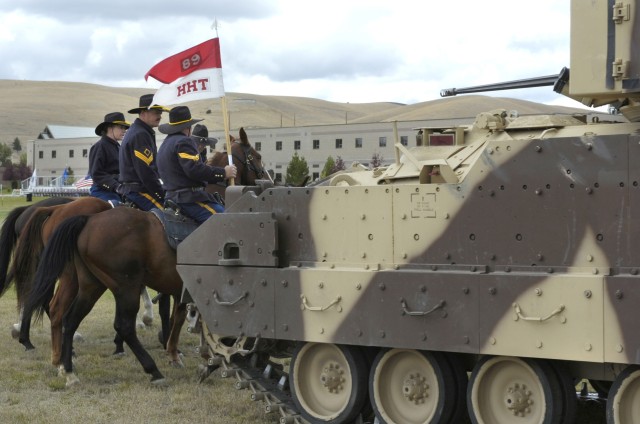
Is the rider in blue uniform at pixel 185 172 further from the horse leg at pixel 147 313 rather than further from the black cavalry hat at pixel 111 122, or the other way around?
the horse leg at pixel 147 313

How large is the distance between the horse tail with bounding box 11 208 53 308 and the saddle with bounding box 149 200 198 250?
1.82 m

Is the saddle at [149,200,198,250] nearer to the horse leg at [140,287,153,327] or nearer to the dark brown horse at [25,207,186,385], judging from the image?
the dark brown horse at [25,207,186,385]

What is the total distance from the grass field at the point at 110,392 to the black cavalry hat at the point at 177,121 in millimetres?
2736

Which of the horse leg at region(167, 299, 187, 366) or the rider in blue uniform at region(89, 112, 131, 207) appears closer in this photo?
the horse leg at region(167, 299, 187, 366)

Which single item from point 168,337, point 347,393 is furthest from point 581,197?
point 168,337

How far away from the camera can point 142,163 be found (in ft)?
39.3

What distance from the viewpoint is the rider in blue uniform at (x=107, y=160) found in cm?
1355

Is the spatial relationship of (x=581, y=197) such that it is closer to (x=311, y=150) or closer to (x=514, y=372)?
(x=514, y=372)

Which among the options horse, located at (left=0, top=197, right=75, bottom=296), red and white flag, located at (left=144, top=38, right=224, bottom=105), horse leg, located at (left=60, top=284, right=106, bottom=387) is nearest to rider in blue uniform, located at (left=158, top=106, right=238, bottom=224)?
red and white flag, located at (left=144, top=38, right=224, bottom=105)

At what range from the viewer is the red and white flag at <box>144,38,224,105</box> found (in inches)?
454

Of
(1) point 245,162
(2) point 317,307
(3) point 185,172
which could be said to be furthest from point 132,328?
(2) point 317,307

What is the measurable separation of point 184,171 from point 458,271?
420 centimetres

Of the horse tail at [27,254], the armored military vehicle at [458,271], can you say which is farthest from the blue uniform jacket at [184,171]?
the horse tail at [27,254]

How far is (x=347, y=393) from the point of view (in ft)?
28.5
